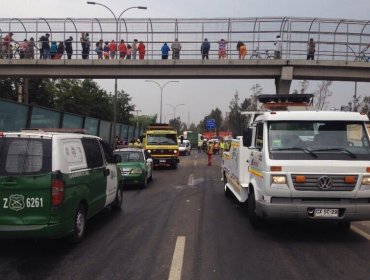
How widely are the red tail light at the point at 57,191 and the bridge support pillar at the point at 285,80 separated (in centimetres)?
2316

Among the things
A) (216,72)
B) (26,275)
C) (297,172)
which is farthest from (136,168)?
(216,72)

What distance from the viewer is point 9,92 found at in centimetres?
6706

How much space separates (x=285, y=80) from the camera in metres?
28.6

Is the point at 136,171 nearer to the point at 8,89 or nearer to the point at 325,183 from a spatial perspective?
the point at 325,183

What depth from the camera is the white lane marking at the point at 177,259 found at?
20.1 ft

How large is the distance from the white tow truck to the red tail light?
343cm

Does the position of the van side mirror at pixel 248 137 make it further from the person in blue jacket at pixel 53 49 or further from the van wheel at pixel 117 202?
the person in blue jacket at pixel 53 49

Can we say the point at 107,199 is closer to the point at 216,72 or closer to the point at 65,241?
the point at 65,241

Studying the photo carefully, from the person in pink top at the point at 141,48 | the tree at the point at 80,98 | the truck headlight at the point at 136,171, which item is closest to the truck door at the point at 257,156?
Result: the truck headlight at the point at 136,171

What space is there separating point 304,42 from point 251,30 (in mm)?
3259

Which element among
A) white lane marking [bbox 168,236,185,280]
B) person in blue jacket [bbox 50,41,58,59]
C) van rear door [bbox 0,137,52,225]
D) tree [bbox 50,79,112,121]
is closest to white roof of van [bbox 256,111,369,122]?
white lane marking [bbox 168,236,185,280]

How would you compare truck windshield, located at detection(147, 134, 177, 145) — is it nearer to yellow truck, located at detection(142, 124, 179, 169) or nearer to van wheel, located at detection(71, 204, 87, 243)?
yellow truck, located at detection(142, 124, 179, 169)

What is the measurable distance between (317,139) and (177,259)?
3523mm

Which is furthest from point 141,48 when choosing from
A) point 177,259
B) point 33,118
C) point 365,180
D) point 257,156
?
point 177,259
